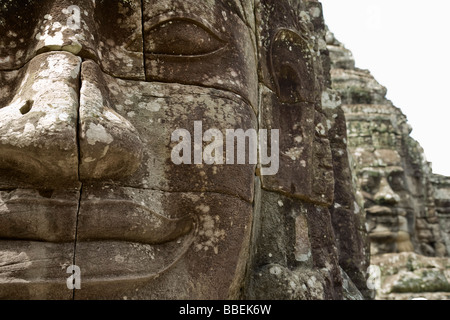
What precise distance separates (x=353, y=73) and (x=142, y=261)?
1399cm

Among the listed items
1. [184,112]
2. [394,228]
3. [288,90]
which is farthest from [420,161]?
[184,112]

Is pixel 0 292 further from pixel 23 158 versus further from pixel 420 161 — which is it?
pixel 420 161

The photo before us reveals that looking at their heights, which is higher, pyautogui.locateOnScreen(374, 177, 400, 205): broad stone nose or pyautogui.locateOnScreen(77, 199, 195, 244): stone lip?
pyautogui.locateOnScreen(374, 177, 400, 205): broad stone nose

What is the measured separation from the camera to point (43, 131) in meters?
2.14

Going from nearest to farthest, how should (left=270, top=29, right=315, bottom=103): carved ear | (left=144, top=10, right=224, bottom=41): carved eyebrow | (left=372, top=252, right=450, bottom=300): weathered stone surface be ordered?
1. (left=144, top=10, right=224, bottom=41): carved eyebrow
2. (left=270, top=29, right=315, bottom=103): carved ear
3. (left=372, top=252, right=450, bottom=300): weathered stone surface

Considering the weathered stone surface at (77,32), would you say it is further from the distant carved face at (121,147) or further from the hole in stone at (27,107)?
the hole in stone at (27,107)

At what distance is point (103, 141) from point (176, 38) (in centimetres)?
80

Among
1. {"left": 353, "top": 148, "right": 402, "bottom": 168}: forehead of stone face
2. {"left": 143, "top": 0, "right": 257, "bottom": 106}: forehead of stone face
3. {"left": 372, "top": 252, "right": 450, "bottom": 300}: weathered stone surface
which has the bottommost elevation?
{"left": 372, "top": 252, "right": 450, "bottom": 300}: weathered stone surface

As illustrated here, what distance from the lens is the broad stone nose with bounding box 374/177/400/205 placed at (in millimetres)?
13914

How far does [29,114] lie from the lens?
221cm

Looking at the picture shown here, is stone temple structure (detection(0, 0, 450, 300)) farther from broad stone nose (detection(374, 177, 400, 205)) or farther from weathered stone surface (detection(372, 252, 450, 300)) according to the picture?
broad stone nose (detection(374, 177, 400, 205))

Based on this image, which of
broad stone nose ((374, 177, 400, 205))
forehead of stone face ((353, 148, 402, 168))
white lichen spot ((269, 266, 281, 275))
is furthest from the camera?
forehead of stone face ((353, 148, 402, 168))

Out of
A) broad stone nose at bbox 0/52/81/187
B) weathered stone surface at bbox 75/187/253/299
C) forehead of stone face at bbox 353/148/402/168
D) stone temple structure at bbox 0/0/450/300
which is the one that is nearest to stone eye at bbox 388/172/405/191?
forehead of stone face at bbox 353/148/402/168

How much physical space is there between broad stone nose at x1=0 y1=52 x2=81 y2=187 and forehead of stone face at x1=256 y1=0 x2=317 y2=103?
1.39 metres
